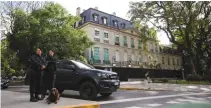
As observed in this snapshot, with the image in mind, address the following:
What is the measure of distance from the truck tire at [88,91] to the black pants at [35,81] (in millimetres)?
2082

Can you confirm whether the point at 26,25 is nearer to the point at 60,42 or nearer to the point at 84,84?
the point at 60,42

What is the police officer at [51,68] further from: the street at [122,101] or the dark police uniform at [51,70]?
the street at [122,101]

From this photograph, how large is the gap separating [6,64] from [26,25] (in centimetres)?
1648

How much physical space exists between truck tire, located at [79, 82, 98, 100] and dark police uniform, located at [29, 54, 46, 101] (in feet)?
6.98

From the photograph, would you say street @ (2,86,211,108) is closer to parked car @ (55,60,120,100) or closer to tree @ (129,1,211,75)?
parked car @ (55,60,120,100)

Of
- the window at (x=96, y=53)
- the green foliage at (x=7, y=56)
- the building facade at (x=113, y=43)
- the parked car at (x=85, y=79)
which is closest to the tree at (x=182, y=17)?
the building facade at (x=113, y=43)

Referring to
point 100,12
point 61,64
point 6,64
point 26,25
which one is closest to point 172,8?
point 100,12

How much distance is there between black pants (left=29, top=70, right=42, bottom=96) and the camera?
7252mm

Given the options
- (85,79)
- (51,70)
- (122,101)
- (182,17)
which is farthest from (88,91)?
(182,17)

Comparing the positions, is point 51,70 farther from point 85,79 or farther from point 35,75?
point 85,79

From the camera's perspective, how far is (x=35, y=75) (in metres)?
7.37

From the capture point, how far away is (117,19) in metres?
42.0

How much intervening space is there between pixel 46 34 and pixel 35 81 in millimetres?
20298

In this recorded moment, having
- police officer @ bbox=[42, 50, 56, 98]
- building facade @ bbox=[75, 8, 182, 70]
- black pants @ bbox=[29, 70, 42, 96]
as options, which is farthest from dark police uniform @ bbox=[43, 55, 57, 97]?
building facade @ bbox=[75, 8, 182, 70]
